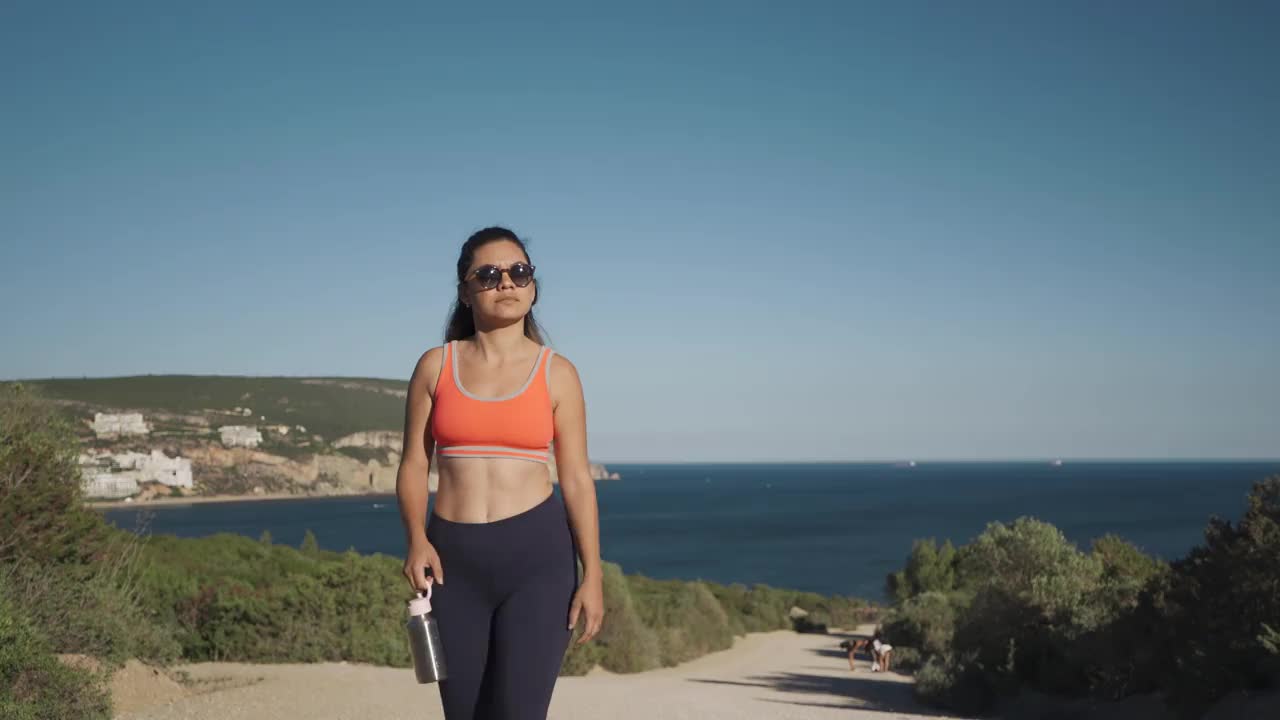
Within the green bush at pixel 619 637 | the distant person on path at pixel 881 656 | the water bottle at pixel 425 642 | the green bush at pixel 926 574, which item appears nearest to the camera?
the water bottle at pixel 425 642

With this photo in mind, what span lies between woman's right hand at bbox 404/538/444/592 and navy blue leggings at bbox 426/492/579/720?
1.1 inches

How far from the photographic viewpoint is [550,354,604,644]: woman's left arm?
284 cm

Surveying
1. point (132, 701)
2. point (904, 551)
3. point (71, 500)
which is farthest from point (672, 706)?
point (904, 551)

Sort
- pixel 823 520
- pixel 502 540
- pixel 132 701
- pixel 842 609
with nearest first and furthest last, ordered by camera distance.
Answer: pixel 502 540 → pixel 132 701 → pixel 842 609 → pixel 823 520

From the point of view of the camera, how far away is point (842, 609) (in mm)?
38750

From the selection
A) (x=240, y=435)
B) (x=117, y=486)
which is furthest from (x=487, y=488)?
(x=240, y=435)

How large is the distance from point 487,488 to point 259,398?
5335 inches

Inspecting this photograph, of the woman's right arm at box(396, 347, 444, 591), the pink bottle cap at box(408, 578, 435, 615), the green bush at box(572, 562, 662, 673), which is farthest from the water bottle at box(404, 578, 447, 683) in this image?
the green bush at box(572, 562, 662, 673)

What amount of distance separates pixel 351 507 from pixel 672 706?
404ft

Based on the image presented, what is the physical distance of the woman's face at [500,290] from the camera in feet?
9.73

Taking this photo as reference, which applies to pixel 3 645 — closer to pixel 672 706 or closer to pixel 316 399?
pixel 672 706

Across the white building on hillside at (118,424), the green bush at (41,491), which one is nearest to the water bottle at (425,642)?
the green bush at (41,491)

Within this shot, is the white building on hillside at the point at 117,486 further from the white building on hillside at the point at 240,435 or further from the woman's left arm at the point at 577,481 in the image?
the woman's left arm at the point at 577,481

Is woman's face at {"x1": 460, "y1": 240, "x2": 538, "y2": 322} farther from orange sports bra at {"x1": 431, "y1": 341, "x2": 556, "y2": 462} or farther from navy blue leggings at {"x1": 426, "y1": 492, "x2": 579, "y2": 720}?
navy blue leggings at {"x1": 426, "y1": 492, "x2": 579, "y2": 720}
